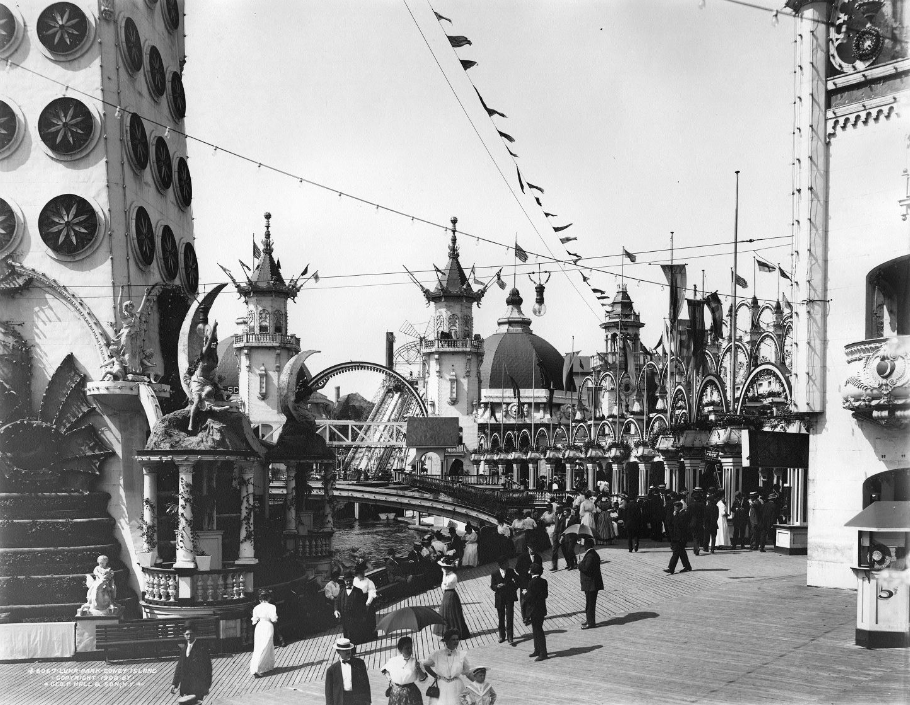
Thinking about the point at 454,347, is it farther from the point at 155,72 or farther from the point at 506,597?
the point at 506,597

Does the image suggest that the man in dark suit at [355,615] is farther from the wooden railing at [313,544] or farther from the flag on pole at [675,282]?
the flag on pole at [675,282]

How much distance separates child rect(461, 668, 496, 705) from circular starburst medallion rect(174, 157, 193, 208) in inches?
1057

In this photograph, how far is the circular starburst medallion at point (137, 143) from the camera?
102ft

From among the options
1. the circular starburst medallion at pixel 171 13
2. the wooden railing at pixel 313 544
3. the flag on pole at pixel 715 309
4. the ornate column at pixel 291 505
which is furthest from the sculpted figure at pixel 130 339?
the flag on pole at pixel 715 309

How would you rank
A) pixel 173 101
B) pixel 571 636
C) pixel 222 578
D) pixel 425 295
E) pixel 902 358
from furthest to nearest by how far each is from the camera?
pixel 425 295
pixel 173 101
pixel 222 578
pixel 902 358
pixel 571 636

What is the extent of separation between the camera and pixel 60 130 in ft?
97.1

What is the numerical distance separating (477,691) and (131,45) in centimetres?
2581

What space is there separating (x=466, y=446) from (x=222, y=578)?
71015 millimetres

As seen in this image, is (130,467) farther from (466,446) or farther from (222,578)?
(466,446)

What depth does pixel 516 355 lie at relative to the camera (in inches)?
4592

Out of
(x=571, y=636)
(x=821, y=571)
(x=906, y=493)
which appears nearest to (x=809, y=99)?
(x=906, y=493)

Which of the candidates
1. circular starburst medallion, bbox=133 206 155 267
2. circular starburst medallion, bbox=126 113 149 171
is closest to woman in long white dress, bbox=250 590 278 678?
circular starburst medallion, bbox=133 206 155 267

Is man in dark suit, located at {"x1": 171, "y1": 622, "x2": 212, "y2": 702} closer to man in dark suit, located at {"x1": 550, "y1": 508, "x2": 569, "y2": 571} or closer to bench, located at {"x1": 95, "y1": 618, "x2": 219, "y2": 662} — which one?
bench, located at {"x1": 95, "y1": 618, "x2": 219, "y2": 662}

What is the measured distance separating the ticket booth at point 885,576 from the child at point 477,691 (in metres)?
6.92
